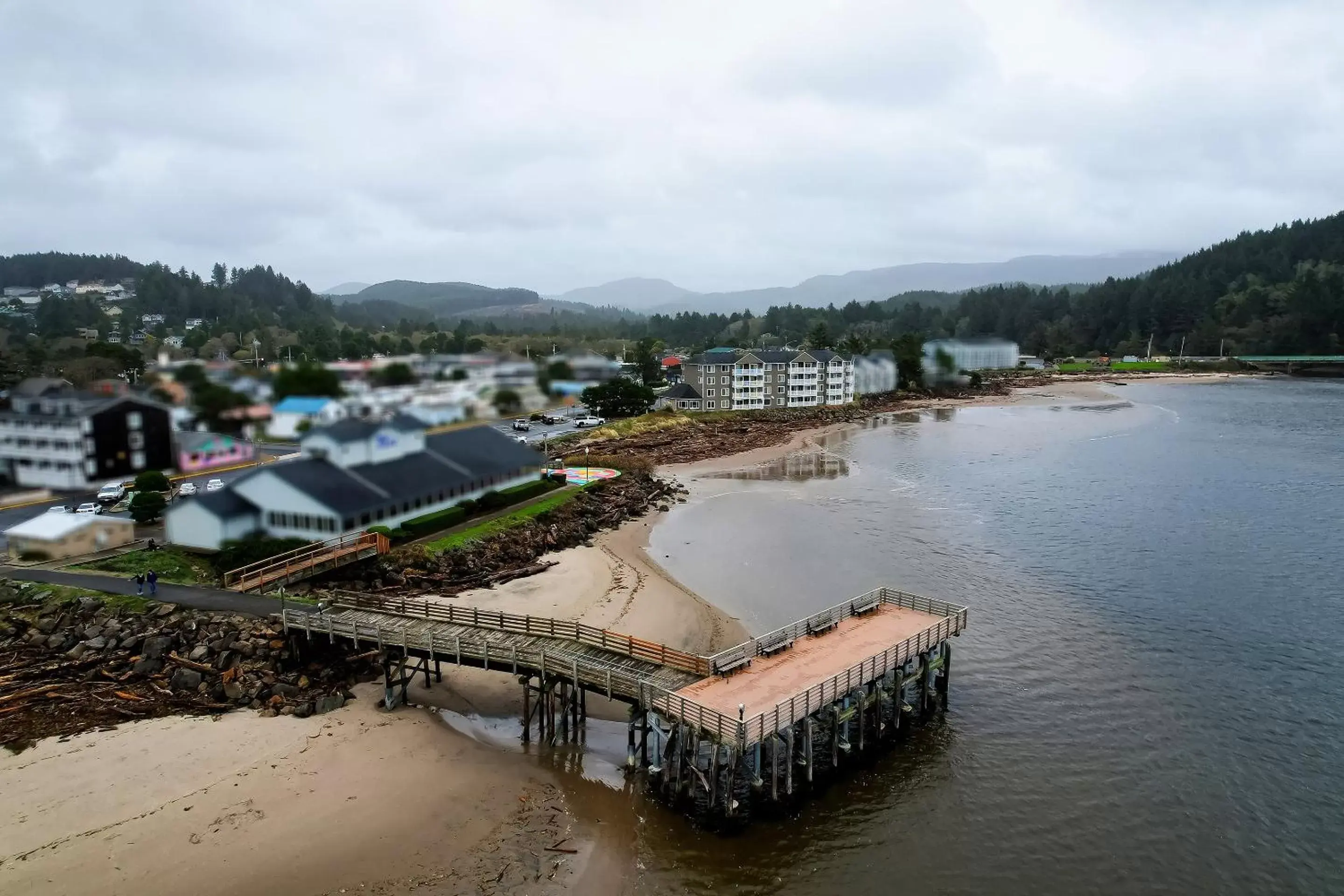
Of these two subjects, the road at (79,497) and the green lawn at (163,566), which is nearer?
the road at (79,497)

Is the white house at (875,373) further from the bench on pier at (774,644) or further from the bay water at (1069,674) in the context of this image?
the bench on pier at (774,644)

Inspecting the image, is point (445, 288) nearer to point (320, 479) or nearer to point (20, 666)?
point (320, 479)

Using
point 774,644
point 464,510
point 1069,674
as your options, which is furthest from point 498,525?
point 1069,674

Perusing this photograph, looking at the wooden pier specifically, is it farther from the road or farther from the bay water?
the road

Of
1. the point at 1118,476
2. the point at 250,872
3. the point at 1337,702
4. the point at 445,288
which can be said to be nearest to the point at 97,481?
the point at 250,872

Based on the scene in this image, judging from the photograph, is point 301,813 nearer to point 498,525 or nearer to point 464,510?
point 464,510

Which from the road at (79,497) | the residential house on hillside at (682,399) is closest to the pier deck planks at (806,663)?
the road at (79,497)
